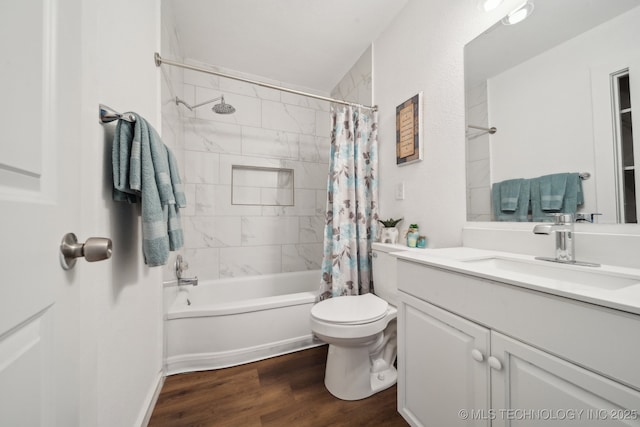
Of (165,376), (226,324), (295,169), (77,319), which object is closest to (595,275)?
(77,319)

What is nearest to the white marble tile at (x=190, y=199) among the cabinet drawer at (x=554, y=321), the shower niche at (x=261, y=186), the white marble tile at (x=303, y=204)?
the shower niche at (x=261, y=186)

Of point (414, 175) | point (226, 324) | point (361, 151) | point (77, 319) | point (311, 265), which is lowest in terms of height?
point (226, 324)

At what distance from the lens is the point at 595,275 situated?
0.72m

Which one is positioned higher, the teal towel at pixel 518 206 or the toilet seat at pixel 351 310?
the teal towel at pixel 518 206

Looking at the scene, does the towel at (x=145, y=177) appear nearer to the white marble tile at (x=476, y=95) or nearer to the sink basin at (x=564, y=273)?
the sink basin at (x=564, y=273)

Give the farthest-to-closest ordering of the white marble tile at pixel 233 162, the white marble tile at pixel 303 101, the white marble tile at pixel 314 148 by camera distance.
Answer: the white marble tile at pixel 314 148, the white marble tile at pixel 303 101, the white marble tile at pixel 233 162

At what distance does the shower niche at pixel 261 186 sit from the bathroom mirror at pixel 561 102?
5.69ft

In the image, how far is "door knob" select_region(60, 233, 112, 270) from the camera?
0.42 m

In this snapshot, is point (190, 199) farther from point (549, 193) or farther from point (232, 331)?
point (549, 193)

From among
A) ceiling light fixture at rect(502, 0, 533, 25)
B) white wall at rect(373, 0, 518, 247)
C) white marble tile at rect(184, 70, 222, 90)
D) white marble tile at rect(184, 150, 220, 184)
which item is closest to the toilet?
white wall at rect(373, 0, 518, 247)

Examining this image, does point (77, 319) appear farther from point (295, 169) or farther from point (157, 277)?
point (295, 169)

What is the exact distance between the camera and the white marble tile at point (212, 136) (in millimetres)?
2143

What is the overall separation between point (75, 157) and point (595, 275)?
1400 mm

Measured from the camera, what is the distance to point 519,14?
1.05 meters
